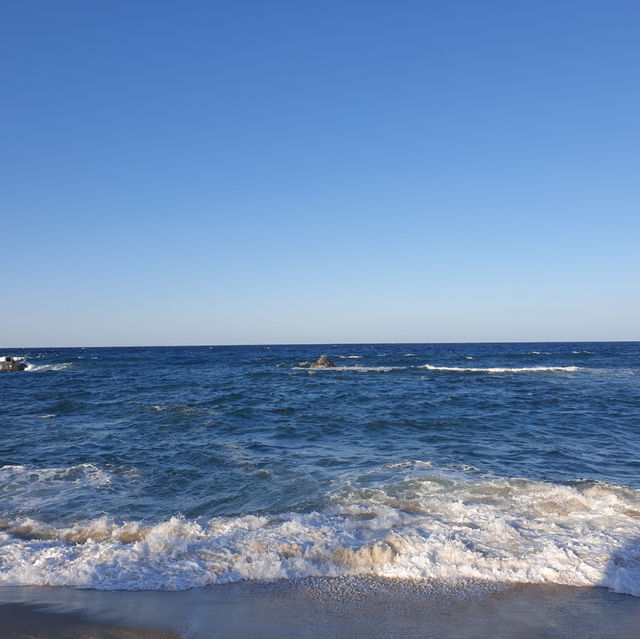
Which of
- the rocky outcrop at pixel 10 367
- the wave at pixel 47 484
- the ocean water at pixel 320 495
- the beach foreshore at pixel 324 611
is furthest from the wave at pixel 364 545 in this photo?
the rocky outcrop at pixel 10 367

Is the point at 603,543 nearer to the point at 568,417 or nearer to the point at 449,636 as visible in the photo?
the point at 449,636

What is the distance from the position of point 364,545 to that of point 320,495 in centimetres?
287

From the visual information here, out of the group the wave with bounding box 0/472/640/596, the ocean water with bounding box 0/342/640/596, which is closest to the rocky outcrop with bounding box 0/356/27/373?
the ocean water with bounding box 0/342/640/596

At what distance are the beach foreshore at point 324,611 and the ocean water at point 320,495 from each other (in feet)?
0.90

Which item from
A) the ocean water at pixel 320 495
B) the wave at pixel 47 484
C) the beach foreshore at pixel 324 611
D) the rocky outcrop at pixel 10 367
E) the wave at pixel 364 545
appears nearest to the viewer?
the beach foreshore at pixel 324 611

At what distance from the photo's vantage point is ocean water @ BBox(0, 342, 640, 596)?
6551 millimetres

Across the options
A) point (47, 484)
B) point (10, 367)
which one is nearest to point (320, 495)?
point (47, 484)

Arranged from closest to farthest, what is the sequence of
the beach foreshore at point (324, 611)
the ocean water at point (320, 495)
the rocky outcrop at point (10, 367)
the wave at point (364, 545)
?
the beach foreshore at point (324, 611) → the wave at point (364, 545) → the ocean water at point (320, 495) → the rocky outcrop at point (10, 367)

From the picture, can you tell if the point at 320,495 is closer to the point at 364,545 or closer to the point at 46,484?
the point at 364,545

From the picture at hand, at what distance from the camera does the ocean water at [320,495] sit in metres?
6.55

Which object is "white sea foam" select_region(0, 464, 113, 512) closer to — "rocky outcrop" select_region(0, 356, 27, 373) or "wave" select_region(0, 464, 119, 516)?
"wave" select_region(0, 464, 119, 516)

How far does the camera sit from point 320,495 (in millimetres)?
9852

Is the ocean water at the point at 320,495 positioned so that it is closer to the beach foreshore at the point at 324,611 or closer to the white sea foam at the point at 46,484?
the white sea foam at the point at 46,484

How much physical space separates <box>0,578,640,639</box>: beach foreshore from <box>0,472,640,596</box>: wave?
0.27 metres
